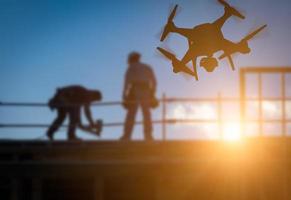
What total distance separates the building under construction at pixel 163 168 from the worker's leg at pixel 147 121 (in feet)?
0.76

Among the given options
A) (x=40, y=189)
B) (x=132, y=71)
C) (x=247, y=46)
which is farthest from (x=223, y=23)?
(x=40, y=189)

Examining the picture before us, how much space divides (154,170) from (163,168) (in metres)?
0.14

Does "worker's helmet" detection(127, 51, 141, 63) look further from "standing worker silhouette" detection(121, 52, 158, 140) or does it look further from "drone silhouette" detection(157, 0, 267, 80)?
"drone silhouette" detection(157, 0, 267, 80)

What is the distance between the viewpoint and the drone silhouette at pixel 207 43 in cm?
288

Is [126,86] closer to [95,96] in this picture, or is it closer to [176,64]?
[95,96]

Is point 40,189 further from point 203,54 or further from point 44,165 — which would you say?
point 203,54

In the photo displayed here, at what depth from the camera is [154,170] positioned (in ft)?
39.3

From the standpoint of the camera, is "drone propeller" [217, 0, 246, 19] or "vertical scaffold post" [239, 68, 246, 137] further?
"vertical scaffold post" [239, 68, 246, 137]

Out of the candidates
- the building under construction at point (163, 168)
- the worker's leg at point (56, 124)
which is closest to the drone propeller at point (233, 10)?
the building under construction at point (163, 168)

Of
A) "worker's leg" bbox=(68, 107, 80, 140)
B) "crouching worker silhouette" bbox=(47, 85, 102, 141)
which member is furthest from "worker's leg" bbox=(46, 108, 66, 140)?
"worker's leg" bbox=(68, 107, 80, 140)

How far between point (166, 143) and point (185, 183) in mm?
644

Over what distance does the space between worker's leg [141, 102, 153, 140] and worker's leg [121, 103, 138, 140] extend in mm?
154

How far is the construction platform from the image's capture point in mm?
11992

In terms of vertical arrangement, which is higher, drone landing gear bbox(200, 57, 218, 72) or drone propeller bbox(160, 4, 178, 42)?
drone propeller bbox(160, 4, 178, 42)
